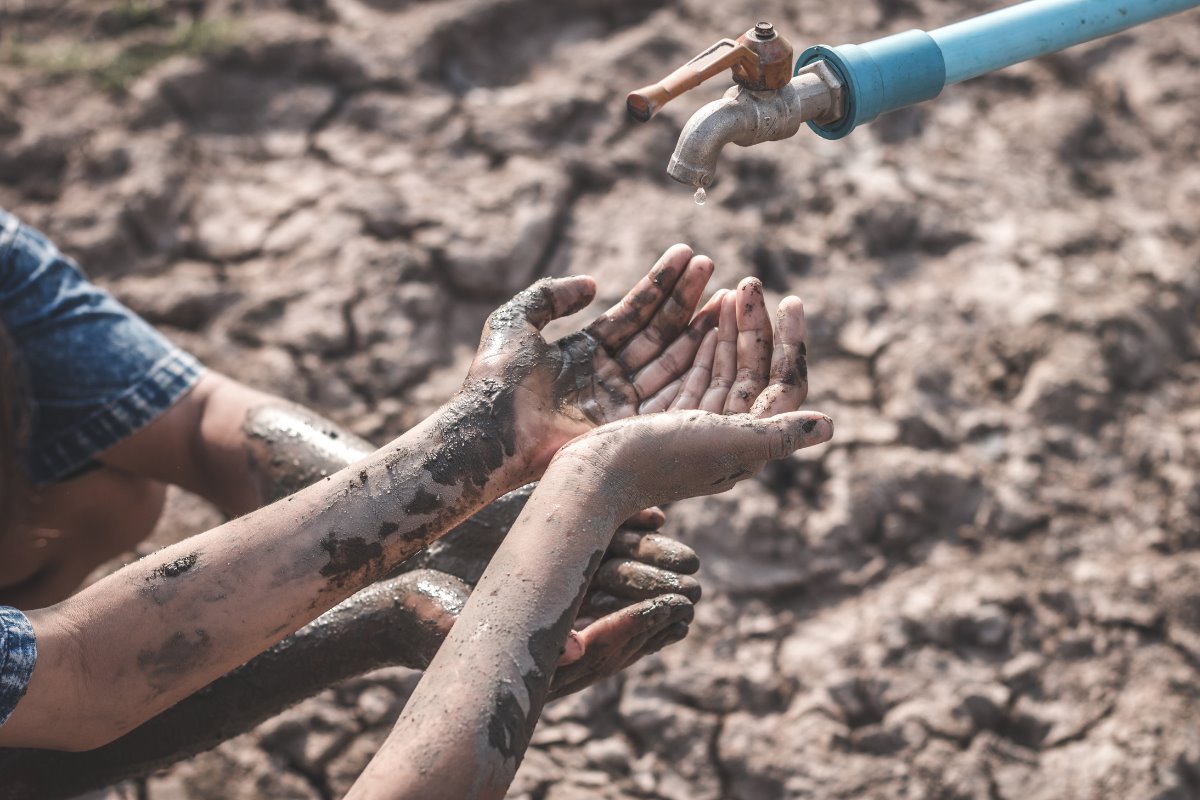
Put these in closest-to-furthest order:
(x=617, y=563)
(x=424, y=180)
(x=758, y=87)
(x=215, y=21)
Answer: (x=758, y=87) → (x=617, y=563) → (x=424, y=180) → (x=215, y=21)

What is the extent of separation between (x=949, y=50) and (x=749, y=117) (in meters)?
0.29

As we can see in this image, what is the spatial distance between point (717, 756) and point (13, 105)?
7.90ft

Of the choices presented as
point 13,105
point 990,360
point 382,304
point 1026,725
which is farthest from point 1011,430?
point 13,105

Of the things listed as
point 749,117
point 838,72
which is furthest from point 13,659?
point 838,72

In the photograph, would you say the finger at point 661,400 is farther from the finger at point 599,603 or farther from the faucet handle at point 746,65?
the faucet handle at point 746,65

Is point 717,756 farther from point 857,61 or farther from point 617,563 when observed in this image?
point 857,61

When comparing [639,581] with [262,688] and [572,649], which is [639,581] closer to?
[572,649]

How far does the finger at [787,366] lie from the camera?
1763 mm

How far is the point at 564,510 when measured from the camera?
1.62m

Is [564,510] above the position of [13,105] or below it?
below

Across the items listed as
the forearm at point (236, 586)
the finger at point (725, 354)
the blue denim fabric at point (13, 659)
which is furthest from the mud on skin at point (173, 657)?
the finger at point (725, 354)

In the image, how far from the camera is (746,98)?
5.14ft

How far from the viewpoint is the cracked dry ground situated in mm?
2246

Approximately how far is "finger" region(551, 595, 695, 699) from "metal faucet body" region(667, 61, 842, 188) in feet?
1.85
